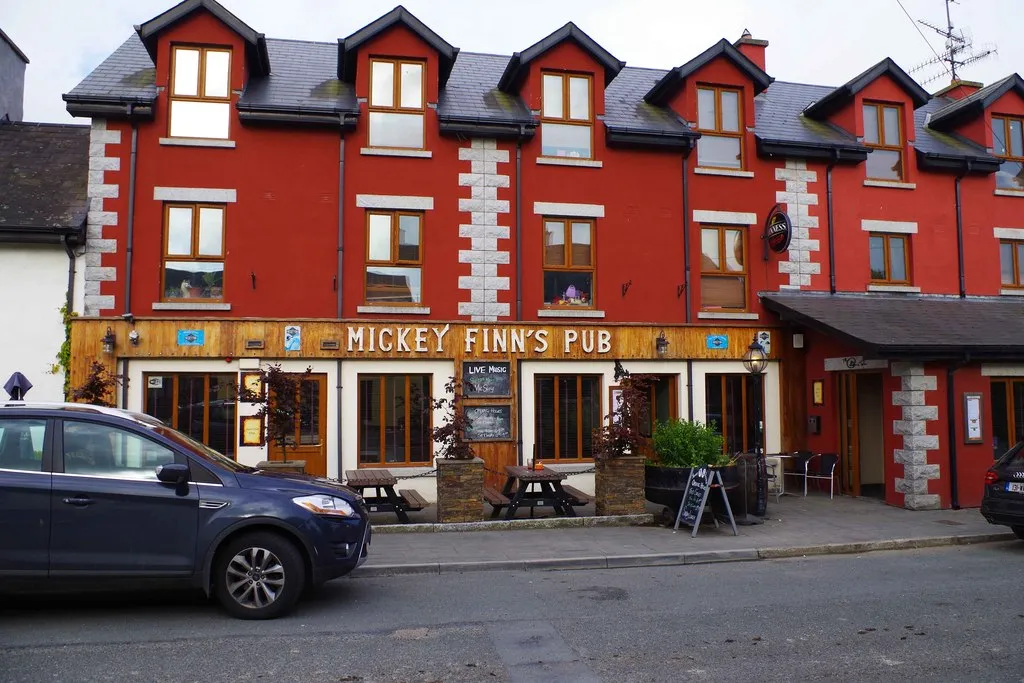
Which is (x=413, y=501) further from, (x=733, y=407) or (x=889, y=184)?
(x=889, y=184)

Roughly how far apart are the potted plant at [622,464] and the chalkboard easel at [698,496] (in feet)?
2.68

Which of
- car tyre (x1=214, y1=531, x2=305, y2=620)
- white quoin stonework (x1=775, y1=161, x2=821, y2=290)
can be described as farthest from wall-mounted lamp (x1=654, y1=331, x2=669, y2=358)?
car tyre (x1=214, y1=531, x2=305, y2=620)

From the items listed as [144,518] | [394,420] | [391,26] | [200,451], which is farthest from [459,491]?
[391,26]

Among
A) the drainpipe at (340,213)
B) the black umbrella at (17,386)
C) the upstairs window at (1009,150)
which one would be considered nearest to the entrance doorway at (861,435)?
the upstairs window at (1009,150)

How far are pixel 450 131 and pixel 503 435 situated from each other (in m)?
5.56

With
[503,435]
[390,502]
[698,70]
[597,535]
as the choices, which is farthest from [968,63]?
[390,502]

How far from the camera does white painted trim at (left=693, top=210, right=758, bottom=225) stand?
49.6 feet

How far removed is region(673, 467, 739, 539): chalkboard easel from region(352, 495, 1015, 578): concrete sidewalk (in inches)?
7.7

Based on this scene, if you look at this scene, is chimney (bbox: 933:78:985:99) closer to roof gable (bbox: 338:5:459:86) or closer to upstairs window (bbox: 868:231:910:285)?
upstairs window (bbox: 868:231:910:285)

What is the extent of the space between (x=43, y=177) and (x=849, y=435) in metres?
15.4

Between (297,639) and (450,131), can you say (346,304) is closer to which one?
(450,131)

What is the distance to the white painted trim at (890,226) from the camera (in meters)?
15.8

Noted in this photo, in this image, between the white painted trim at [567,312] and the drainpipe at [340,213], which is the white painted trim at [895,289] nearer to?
the white painted trim at [567,312]

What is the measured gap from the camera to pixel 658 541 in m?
10.3
